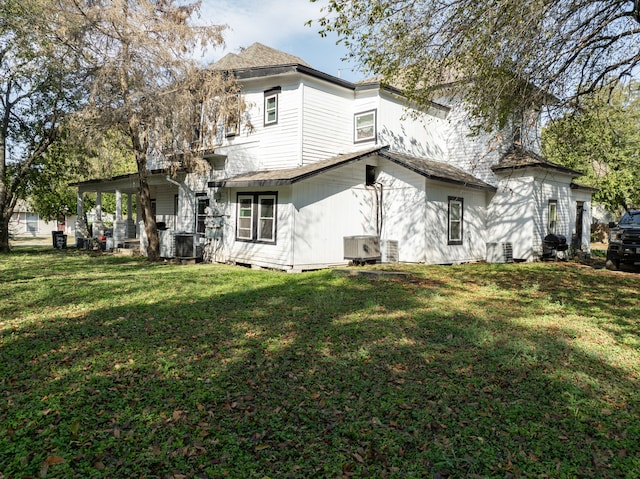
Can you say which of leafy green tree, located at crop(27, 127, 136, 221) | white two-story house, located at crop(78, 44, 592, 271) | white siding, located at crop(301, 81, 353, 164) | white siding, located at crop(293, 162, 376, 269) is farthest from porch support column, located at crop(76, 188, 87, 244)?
white siding, located at crop(293, 162, 376, 269)

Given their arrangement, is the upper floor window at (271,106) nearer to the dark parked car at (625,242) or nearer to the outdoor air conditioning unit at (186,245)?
the outdoor air conditioning unit at (186,245)

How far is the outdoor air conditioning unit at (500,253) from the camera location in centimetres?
1577

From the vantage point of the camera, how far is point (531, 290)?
966 centimetres

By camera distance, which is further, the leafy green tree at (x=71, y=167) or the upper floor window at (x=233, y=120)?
the upper floor window at (x=233, y=120)

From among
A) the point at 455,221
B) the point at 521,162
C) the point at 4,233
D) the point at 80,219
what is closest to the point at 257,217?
the point at 455,221

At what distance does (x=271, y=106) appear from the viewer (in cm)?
1445

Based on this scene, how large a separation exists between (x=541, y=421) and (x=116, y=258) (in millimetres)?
16793

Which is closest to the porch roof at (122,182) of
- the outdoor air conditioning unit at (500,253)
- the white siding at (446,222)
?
the white siding at (446,222)

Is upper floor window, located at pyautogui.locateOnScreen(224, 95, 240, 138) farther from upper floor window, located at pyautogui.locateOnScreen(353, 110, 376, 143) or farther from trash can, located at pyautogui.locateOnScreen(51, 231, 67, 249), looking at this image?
trash can, located at pyautogui.locateOnScreen(51, 231, 67, 249)

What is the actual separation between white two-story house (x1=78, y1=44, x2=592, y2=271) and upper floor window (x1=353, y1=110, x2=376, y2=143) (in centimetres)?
4

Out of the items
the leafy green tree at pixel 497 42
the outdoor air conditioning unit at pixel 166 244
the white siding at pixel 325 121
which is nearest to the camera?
the leafy green tree at pixel 497 42

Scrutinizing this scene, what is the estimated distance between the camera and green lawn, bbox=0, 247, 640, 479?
9.85 ft

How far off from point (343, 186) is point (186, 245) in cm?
644

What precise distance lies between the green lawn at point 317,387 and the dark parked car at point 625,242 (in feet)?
19.8
